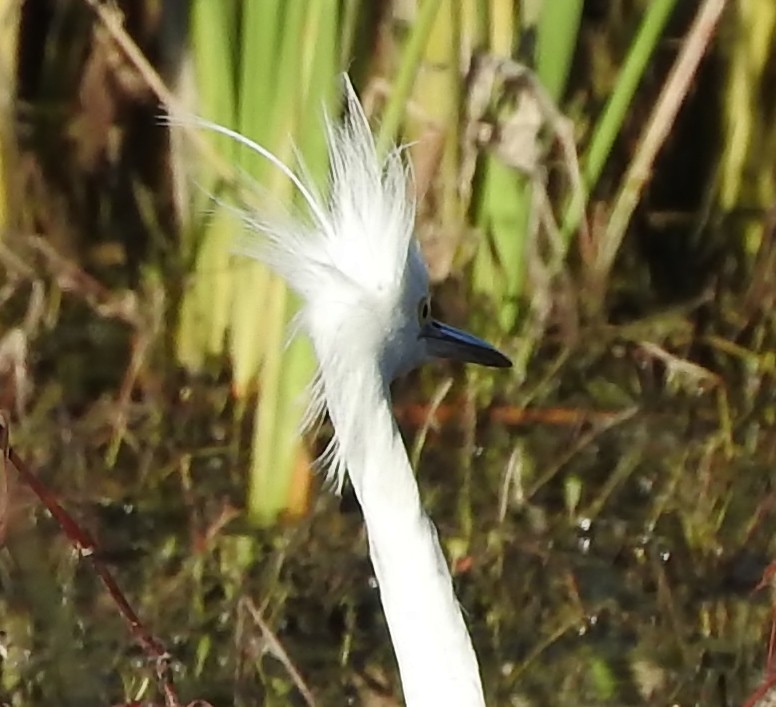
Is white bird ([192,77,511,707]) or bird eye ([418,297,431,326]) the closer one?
white bird ([192,77,511,707])

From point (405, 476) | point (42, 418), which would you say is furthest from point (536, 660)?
point (42, 418)

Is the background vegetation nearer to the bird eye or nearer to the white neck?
the bird eye

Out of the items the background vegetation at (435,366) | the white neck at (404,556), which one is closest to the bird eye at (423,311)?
the white neck at (404,556)

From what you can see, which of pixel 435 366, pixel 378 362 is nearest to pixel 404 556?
pixel 378 362

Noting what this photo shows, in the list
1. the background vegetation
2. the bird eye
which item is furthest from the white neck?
the background vegetation

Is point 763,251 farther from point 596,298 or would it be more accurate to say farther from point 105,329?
point 105,329

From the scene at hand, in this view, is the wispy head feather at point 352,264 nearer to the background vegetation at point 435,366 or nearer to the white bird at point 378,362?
the white bird at point 378,362
